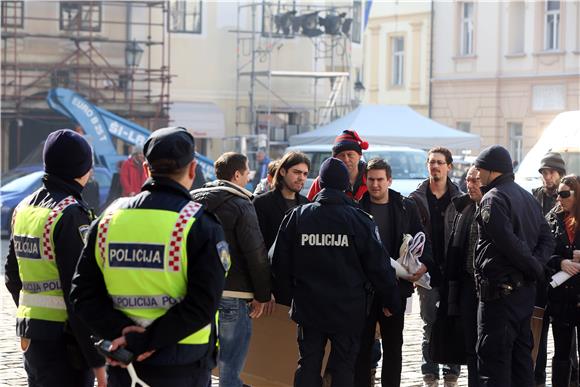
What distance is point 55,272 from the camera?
5.87m

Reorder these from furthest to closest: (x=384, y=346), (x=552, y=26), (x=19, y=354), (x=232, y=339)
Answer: (x=552, y=26), (x=19, y=354), (x=384, y=346), (x=232, y=339)

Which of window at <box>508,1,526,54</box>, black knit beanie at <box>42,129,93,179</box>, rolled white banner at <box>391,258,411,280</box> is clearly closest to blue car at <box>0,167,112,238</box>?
→ rolled white banner at <box>391,258,411,280</box>

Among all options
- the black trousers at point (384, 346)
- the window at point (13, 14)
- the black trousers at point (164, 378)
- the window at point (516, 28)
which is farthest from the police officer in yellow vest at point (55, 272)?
the window at point (516, 28)

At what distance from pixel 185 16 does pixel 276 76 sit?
375cm

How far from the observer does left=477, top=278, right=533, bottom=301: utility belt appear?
8188 mm

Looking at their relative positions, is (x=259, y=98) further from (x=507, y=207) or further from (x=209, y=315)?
(x=209, y=315)

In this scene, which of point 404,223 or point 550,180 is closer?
point 404,223

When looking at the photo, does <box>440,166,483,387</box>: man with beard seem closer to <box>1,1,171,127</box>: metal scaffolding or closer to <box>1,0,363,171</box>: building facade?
<box>1,0,363,171</box>: building facade

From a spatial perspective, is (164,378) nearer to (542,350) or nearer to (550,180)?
(542,350)

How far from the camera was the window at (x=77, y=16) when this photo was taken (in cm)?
3844

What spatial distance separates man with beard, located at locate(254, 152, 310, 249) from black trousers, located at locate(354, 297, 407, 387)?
0.89 meters

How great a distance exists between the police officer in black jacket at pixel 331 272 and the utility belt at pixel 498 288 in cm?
82

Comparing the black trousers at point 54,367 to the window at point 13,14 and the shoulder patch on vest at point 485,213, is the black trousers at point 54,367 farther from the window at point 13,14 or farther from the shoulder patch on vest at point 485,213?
the window at point 13,14

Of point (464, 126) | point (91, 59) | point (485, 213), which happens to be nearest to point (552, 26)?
point (464, 126)
